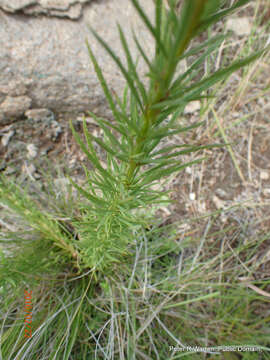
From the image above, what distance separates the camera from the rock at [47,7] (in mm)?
1360

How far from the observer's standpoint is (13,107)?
4.97ft

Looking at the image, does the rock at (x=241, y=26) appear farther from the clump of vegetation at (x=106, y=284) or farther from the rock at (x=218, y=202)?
the rock at (x=218, y=202)

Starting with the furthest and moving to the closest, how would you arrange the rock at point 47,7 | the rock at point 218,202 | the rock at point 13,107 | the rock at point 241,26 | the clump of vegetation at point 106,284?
the rock at point 241,26 → the rock at point 218,202 → the rock at point 13,107 → the rock at point 47,7 → the clump of vegetation at point 106,284

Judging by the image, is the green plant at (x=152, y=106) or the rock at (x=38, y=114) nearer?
the green plant at (x=152, y=106)

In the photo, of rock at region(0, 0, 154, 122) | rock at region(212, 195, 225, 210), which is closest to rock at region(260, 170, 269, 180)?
rock at region(212, 195, 225, 210)

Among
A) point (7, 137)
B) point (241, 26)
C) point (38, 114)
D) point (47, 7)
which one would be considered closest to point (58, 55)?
point (47, 7)

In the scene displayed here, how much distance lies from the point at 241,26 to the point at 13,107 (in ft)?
6.33

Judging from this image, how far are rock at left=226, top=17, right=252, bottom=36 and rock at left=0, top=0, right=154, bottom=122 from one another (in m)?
0.83

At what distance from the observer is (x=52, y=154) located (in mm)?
1607

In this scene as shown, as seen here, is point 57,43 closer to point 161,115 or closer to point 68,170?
point 68,170

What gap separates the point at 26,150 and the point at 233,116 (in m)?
1.54

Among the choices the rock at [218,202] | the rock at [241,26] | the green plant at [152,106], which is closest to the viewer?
the green plant at [152,106]

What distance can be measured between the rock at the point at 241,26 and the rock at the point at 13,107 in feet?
5.68

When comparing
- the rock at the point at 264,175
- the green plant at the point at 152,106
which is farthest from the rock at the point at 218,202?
the green plant at the point at 152,106
